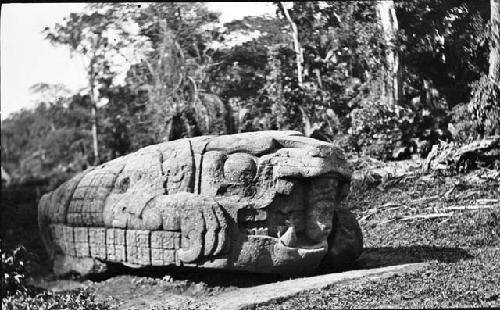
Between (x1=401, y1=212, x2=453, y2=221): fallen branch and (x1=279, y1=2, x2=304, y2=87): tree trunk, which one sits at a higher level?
A: (x1=279, y1=2, x2=304, y2=87): tree trunk

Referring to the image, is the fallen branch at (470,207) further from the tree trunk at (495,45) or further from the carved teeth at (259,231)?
the carved teeth at (259,231)

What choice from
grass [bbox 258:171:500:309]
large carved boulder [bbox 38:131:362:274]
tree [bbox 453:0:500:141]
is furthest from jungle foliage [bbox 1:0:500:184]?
large carved boulder [bbox 38:131:362:274]

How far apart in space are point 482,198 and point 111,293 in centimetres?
391

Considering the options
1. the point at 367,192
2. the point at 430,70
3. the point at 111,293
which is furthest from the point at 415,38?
the point at 111,293

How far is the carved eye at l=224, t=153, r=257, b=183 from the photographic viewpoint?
6.80m

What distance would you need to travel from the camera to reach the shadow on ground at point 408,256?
6930mm

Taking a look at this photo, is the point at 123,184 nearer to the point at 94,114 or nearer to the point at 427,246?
the point at 427,246

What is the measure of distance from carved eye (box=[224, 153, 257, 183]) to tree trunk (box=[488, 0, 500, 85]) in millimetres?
2973

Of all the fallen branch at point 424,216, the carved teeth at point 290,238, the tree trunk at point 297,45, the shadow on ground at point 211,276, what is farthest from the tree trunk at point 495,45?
the shadow on ground at point 211,276

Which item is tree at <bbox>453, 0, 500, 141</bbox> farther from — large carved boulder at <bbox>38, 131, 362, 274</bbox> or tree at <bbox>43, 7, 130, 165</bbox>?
tree at <bbox>43, 7, 130, 165</bbox>

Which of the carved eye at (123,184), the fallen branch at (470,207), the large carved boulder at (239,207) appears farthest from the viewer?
the carved eye at (123,184)

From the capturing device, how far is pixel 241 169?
6.80 m

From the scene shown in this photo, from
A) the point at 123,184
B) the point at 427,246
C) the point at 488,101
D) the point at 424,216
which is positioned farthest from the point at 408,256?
the point at 123,184

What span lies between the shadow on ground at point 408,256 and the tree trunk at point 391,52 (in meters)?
2.39
